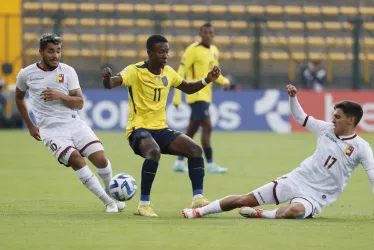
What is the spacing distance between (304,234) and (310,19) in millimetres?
23696

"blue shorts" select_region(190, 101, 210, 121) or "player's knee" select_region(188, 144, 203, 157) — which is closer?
"player's knee" select_region(188, 144, 203, 157)

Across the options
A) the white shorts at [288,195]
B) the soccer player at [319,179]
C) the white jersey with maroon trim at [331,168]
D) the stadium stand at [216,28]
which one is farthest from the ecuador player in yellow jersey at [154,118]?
the stadium stand at [216,28]

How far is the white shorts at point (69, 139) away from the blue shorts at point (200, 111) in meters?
5.77

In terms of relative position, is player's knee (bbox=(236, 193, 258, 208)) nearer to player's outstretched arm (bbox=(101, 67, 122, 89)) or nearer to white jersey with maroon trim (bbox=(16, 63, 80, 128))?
player's outstretched arm (bbox=(101, 67, 122, 89))

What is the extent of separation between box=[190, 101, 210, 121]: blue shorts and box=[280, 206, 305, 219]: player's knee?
21.5 ft

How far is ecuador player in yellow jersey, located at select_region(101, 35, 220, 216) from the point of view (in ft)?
31.7

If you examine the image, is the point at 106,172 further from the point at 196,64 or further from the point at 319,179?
the point at 196,64

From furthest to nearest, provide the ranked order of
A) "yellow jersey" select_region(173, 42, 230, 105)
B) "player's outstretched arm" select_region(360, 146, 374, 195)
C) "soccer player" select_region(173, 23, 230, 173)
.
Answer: "yellow jersey" select_region(173, 42, 230, 105)
"soccer player" select_region(173, 23, 230, 173)
"player's outstretched arm" select_region(360, 146, 374, 195)

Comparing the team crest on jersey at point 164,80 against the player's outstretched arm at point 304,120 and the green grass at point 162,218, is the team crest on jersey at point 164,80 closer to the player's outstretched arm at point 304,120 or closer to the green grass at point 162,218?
the green grass at point 162,218

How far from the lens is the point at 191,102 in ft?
52.0

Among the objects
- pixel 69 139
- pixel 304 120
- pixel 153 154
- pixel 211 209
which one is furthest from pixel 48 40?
pixel 304 120

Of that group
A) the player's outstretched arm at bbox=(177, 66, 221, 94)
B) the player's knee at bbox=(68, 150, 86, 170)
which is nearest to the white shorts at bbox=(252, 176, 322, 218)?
the player's outstretched arm at bbox=(177, 66, 221, 94)

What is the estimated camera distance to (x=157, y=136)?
10.0 meters

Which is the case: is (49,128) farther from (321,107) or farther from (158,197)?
(321,107)
